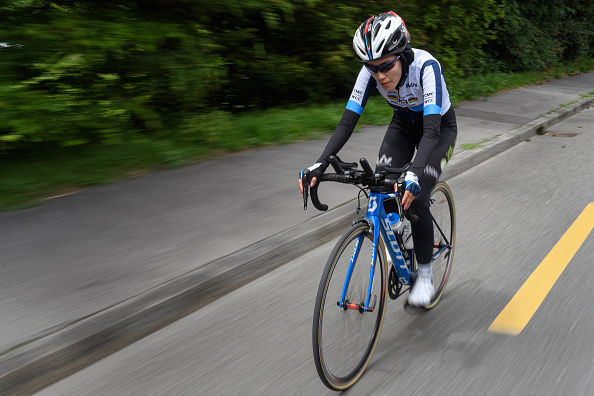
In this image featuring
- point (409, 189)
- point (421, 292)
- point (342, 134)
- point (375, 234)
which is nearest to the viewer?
point (409, 189)

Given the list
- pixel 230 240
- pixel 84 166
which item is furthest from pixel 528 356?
pixel 84 166

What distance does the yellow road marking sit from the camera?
12.5 ft

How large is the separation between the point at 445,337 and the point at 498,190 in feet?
13.1

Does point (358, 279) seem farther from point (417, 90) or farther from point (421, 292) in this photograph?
point (417, 90)

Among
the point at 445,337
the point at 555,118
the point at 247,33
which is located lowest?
the point at 555,118

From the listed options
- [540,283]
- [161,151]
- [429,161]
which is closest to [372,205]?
[429,161]

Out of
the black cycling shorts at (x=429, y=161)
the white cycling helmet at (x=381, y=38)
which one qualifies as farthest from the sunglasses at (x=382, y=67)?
the black cycling shorts at (x=429, y=161)

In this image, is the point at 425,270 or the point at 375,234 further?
the point at 425,270

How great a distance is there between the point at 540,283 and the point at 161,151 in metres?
4.81

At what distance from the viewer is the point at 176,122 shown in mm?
7910

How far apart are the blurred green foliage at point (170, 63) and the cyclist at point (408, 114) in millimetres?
3248

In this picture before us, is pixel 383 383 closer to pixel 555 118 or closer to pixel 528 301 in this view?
pixel 528 301

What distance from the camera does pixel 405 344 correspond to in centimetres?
359

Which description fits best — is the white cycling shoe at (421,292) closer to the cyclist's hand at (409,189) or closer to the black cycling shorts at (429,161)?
the black cycling shorts at (429,161)
